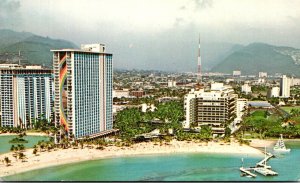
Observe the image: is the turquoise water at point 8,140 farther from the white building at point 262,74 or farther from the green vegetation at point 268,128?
the white building at point 262,74

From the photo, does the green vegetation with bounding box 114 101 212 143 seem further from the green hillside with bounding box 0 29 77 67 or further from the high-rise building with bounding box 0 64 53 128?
the green hillside with bounding box 0 29 77 67

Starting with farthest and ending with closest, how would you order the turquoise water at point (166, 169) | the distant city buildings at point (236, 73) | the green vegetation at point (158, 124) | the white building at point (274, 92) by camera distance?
1. the distant city buildings at point (236, 73)
2. the white building at point (274, 92)
3. the green vegetation at point (158, 124)
4. the turquoise water at point (166, 169)

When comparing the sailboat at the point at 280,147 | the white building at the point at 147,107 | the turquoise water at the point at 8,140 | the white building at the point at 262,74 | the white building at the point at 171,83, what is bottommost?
the turquoise water at the point at 8,140

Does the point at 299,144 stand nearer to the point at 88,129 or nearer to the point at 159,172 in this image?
the point at 159,172

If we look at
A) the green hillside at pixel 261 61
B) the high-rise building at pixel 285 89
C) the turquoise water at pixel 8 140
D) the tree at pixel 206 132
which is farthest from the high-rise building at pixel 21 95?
the green hillside at pixel 261 61

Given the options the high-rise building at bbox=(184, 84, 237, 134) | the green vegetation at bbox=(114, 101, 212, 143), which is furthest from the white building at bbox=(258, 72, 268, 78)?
the high-rise building at bbox=(184, 84, 237, 134)

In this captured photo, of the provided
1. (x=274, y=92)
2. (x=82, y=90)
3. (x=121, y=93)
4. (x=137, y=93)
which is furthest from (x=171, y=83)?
(x=82, y=90)

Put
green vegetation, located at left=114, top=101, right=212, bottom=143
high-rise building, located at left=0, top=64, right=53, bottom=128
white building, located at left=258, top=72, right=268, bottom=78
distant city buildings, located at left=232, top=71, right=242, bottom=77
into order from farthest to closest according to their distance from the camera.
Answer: distant city buildings, located at left=232, top=71, right=242, bottom=77 < white building, located at left=258, top=72, right=268, bottom=78 < high-rise building, located at left=0, top=64, right=53, bottom=128 < green vegetation, located at left=114, top=101, right=212, bottom=143

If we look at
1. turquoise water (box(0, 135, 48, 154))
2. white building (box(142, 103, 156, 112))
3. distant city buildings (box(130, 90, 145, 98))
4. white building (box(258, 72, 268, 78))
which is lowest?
turquoise water (box(0, 135, 48, 154))
